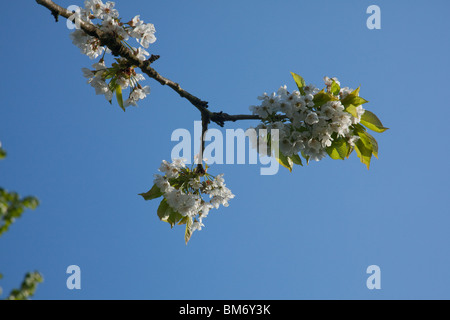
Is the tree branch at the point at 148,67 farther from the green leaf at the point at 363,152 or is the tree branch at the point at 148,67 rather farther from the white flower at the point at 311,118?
the green leaf at the point at 363,152

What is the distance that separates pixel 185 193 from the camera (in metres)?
3.58

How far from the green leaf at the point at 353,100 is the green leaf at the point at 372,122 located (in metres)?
0.18

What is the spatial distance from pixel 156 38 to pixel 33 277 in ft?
6.79

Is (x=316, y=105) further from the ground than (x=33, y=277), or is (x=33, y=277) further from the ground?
(x=316, y=105)

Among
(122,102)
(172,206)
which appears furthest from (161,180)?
(122,102)

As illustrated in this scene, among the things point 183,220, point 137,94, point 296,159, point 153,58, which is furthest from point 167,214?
point 153,58

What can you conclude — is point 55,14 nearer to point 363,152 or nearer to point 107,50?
point 107,50

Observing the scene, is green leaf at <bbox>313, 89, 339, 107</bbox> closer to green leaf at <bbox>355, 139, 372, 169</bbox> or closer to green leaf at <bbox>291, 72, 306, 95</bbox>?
green leaf at <bbox>291, 72, 306, 95</bbox>

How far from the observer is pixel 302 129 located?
2910 mm

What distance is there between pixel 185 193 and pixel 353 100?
5.25ft

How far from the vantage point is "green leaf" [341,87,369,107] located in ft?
9.72
